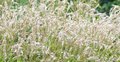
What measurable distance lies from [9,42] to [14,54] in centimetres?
18

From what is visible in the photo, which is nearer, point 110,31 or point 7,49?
point 7,49

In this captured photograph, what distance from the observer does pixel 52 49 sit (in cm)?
355

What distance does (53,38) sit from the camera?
3619mm

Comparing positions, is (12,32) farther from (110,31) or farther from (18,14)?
(110,31)

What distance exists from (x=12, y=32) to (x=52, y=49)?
0.43m

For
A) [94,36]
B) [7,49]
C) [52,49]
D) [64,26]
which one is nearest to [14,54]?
[7,49]

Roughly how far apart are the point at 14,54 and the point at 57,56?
0.41m

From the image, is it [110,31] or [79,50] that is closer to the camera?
[79,50]

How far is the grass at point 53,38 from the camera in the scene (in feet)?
11.2

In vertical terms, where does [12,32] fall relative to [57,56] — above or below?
above

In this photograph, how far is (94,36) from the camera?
12.4 feet

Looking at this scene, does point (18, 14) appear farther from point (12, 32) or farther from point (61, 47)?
point (61, 47)

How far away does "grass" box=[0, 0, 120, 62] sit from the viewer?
11.2ft

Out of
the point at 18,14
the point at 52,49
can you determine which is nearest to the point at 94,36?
the point at 52,49
